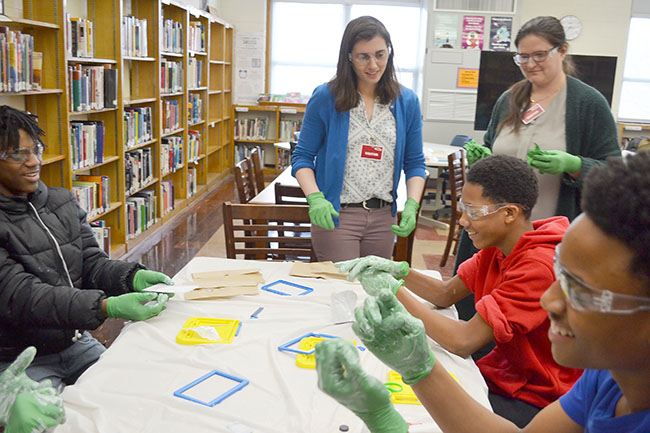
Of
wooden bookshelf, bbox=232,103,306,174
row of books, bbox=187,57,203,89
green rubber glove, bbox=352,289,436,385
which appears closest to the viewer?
green rubber glove, bbox=352,289,436,385

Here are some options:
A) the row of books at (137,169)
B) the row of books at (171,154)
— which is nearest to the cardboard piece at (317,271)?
the row of books at (137,169)

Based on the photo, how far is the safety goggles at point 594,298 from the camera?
705mm

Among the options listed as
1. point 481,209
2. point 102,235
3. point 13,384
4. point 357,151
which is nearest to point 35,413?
point 13,384

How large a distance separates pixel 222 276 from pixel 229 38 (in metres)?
6.62

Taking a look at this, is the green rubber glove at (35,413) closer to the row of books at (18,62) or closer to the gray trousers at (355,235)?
the gray trousers at (355,235)

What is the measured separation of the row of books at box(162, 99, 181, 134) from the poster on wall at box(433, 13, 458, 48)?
3317 mm

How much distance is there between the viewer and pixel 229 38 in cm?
791

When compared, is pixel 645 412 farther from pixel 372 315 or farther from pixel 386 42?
pixel 386 42

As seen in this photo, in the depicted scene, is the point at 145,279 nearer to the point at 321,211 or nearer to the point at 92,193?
the point at 321,211

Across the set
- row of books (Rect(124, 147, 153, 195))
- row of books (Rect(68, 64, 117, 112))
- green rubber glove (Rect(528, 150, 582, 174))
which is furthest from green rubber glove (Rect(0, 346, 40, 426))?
row of books (Rect(124, 147, 153, 195))

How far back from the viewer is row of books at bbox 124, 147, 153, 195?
14.7ft

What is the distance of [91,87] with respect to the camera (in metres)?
3.74

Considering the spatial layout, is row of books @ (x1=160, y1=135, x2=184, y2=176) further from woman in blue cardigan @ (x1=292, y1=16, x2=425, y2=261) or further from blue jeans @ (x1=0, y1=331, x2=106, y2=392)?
blue jeans @ (x1=0, y1=331, x2=106, y2=392)

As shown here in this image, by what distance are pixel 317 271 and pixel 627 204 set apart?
1.38m
